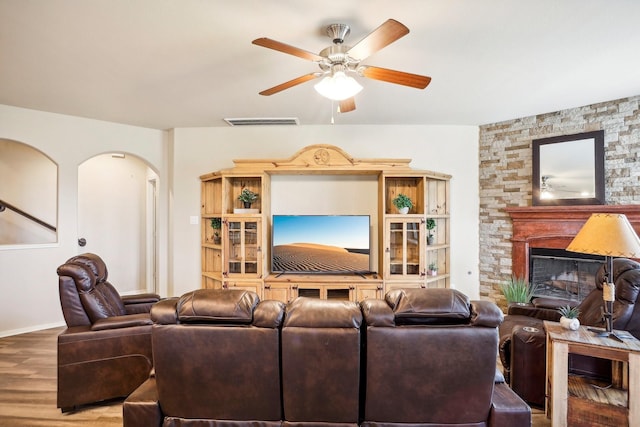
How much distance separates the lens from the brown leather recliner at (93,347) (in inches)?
84.7

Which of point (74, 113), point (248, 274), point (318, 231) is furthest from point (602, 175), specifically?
point (74, 113)

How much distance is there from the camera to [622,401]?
6.08 ft

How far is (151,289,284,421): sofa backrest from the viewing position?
1440 mm

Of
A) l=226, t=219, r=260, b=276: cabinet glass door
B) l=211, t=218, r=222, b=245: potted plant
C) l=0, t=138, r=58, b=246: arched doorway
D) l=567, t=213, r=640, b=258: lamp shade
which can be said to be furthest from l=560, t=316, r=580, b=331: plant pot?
l=0, t=138, r=58, b=246: arched doorway

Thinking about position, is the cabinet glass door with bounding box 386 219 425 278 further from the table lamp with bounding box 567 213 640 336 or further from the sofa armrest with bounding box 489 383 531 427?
the sofa armrest with bounding box 489 383 531 427

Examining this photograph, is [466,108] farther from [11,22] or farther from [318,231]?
[11,22]

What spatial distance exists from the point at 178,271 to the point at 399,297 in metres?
3.91

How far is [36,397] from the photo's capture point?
7.79 ft

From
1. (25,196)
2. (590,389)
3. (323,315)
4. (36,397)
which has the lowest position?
(36,397)

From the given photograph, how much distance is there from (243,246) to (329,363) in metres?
2.78

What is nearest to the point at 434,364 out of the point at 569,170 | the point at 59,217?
the point at 569,170

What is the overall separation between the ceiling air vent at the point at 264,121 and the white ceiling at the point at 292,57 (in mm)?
192

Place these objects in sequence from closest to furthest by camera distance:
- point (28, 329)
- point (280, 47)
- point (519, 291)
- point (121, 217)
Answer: point (280, 47)
point (519, 291)
point (28, 329)
point (121, 217)

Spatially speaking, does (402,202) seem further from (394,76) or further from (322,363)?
(322,363)
